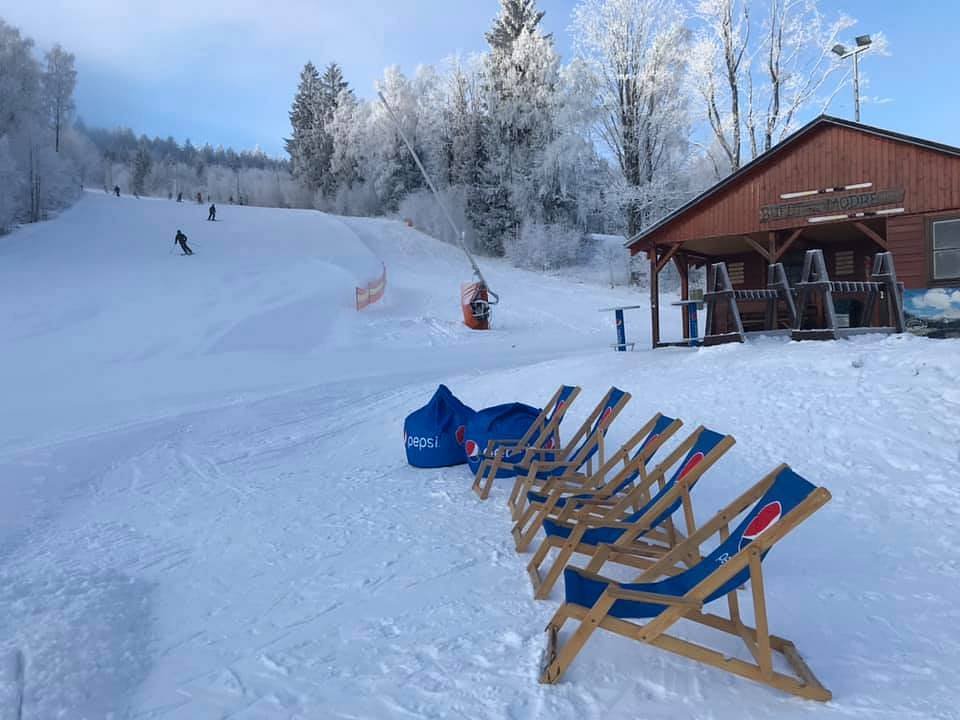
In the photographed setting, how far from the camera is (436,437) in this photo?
7418 mm

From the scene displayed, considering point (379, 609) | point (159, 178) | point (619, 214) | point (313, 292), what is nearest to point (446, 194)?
point (619, 214)

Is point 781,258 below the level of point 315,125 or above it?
below

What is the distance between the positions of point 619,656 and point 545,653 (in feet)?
1.22

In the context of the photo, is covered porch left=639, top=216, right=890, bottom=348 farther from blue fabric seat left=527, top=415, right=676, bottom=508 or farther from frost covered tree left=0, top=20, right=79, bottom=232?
frost covered tree left=0, top=20, right=79, bottom=232

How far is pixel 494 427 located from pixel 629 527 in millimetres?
3411

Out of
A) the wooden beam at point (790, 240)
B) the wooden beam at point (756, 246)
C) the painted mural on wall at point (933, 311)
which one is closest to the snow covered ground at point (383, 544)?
the wooden beam at point (756, 246)

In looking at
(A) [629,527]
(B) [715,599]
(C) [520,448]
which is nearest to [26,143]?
(C) [520,448]

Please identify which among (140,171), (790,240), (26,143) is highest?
(140,171)

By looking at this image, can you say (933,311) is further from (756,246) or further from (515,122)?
(515,122)

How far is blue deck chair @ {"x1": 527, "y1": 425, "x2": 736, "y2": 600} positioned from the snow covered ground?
30 cm

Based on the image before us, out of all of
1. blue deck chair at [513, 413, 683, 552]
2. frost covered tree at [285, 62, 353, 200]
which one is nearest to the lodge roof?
blue deck chair at [513, 413, 683, 552]

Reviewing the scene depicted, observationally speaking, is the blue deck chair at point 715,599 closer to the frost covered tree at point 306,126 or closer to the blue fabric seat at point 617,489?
the blue fabric seat at point 617,489

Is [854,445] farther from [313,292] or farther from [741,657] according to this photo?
[313,292]

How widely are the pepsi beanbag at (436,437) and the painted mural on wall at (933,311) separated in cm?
951
